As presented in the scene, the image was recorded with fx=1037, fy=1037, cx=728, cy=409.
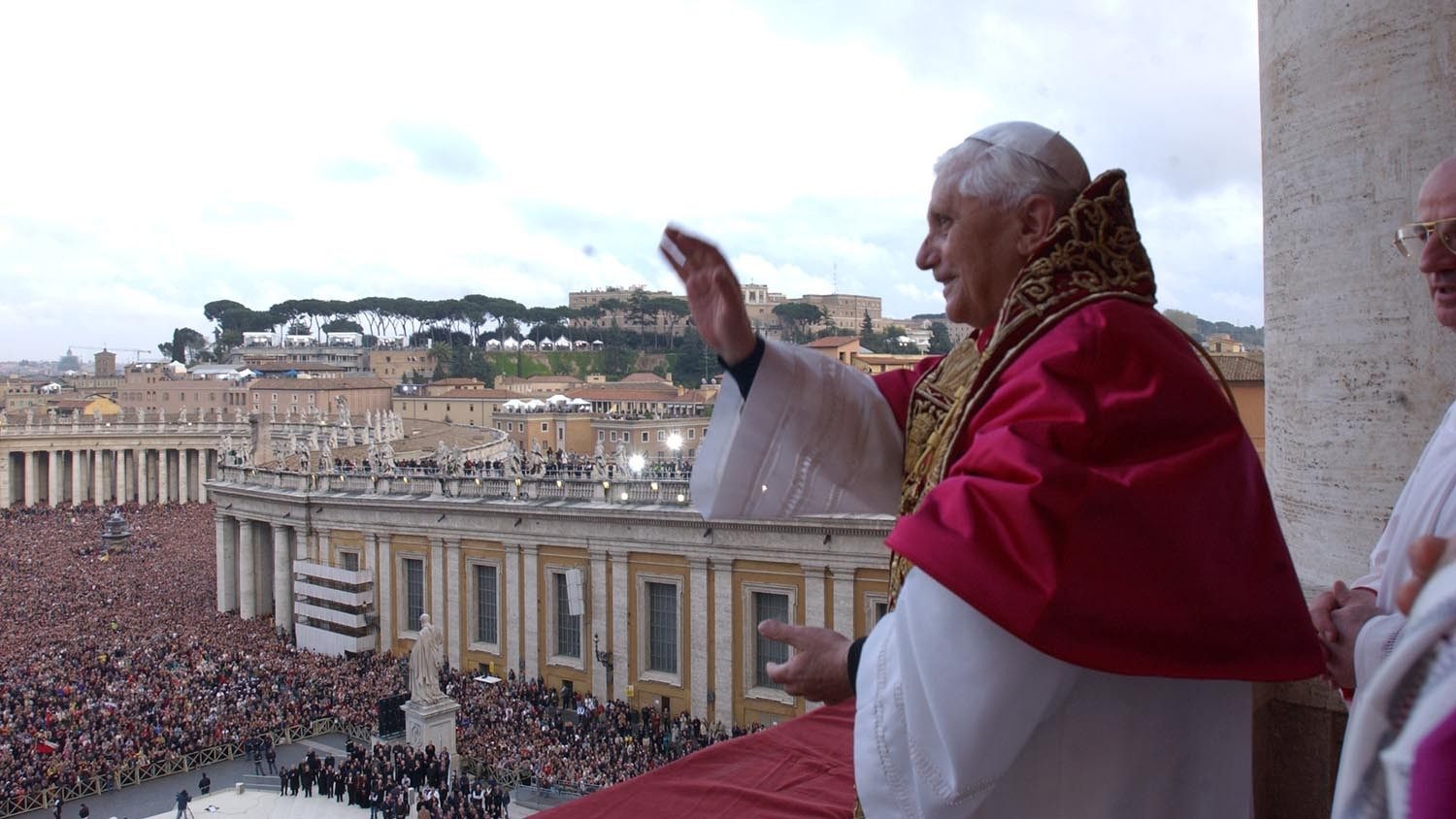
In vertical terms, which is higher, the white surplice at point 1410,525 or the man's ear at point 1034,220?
the man's ear at point 1034,220

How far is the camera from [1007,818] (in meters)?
1.80

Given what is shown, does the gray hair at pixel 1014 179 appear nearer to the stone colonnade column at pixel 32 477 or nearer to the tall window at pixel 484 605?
the tall window at pixel 484 605

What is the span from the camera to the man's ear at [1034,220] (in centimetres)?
217

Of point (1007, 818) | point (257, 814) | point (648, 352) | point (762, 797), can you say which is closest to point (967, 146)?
point (1007, 818)

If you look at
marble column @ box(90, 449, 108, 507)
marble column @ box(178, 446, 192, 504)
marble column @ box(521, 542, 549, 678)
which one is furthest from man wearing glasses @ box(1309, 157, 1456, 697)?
marble column @ box(178, 446, 192, 504)

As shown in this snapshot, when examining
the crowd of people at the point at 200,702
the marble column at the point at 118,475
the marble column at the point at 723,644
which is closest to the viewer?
the crowd of people at the point at 200,702

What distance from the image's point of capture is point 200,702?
21000mm

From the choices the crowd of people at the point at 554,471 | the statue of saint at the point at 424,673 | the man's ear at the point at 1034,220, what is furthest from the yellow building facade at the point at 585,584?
the man's ear at the point at 1034,220

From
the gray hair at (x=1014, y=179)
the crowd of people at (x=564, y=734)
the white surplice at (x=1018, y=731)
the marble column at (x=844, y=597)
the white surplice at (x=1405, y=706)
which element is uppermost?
the gray hair at (x=1014, y=179)

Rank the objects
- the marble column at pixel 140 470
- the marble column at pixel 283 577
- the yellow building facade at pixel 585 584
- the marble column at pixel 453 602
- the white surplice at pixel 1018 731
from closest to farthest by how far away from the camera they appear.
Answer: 1. the white surplice at pixel 1018 731
2. the yellow building facade at pixel 585 584
3. the marble column at pixel 453 602
4. the marble column at pixel 283 577
5. the marble column at pixel 140 470

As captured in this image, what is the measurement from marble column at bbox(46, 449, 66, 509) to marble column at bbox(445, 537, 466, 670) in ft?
157

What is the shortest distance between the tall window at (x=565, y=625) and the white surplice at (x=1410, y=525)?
920 inches

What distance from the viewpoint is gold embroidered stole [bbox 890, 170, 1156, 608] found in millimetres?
1995

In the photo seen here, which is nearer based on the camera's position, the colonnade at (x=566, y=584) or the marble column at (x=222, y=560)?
the colonnade at (x=566, y=584)
